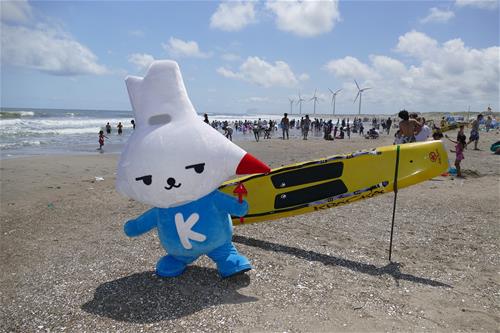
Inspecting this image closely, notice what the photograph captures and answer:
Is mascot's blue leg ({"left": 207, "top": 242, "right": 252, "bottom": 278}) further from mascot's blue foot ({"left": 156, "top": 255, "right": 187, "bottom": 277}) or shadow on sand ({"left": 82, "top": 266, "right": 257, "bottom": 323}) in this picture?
mascot's blue foot ({"left": 156, "top": 255, "right": 187, "bottom": 277})

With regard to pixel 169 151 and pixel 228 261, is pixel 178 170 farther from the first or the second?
pixel 228 261

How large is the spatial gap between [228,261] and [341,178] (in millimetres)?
2384

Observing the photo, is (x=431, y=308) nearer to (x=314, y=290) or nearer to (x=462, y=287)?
(x=462, y=287)

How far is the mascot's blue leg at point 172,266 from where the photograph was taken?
446cm

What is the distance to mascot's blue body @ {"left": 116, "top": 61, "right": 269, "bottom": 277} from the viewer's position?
3.83 meters

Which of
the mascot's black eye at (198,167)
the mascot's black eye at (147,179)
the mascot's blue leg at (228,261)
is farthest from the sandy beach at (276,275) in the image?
the mascot's black eye at (198,167)

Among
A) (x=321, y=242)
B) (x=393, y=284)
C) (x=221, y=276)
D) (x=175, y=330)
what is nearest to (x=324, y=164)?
(x=321, y=242)

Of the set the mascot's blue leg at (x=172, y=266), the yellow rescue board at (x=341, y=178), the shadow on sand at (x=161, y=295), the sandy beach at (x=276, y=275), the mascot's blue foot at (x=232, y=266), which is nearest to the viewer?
the sandy beach at (x=276, y=275)

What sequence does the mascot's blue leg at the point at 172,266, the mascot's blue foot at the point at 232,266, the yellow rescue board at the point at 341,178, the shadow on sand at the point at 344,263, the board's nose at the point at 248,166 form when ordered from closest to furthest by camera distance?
the board's nose at the point at 248,166 → the mascot's blue foot at the point at 232,266 → the mascot's blue leg at the point at 172,266 → the shadow on sand at the point at 344,263 → the yellow rescue board at the point at 341,178

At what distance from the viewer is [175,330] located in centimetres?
346

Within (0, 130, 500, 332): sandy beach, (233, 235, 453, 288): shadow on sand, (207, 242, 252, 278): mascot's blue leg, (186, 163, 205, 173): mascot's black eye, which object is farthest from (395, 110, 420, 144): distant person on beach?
(186, 163, 205, 173): mascot's black eye

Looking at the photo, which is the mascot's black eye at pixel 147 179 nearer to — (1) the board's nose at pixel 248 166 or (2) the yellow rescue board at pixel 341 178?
(1) the board's nose at pixel 248 166

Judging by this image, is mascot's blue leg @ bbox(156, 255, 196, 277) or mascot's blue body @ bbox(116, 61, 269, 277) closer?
mascot's blue body @ bbox(116, 61, 269, 277)

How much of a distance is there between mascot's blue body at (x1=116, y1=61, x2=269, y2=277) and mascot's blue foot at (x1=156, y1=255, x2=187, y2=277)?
0.05m
